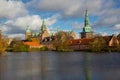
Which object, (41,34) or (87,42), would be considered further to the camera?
(41,34)

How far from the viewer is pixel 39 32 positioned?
186250 millimetres

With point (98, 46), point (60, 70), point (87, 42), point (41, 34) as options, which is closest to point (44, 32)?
point (41, 34)

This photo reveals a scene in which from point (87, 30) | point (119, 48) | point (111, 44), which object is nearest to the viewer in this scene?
point (119, 48)

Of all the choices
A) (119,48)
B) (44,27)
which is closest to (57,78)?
(119,48)

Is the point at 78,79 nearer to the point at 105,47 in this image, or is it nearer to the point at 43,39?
the point at 105,47

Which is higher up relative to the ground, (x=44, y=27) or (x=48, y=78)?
(x=44, y=27)

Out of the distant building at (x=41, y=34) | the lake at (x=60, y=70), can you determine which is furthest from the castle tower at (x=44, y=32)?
the lake at (x=60, y=70)

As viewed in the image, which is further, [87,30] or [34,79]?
[87,30]

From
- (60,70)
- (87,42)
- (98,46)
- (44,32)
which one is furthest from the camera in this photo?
(44,32)

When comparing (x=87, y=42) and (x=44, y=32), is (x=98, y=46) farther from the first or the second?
(x=44, y=32)

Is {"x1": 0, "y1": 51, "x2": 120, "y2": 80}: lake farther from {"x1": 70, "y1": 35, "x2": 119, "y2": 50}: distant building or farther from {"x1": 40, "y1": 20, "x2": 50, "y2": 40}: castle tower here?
{"x1": 40, "y1": 20, "x2": 50, "y2": 40}: castle tower

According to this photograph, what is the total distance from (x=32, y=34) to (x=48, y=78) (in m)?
170

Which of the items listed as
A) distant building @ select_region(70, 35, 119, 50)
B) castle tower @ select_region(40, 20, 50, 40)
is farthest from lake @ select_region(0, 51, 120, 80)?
castle tower @ select_region(40, 20, 50, 40)

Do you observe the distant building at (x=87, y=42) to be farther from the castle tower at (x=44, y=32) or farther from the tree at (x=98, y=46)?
the castle tower at (x=44, y=32)
